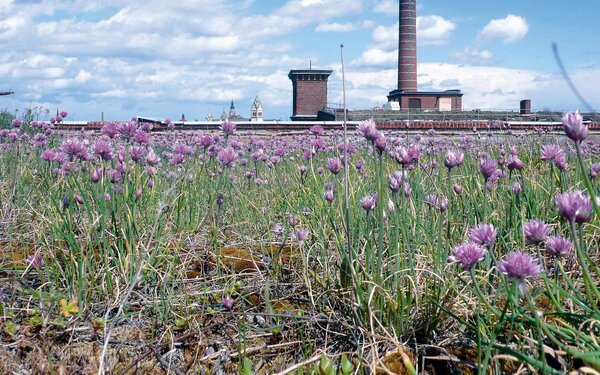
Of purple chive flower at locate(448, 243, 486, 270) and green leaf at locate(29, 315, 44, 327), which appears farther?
green leaf at locate(29, 315, 44, 327)

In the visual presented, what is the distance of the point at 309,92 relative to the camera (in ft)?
161

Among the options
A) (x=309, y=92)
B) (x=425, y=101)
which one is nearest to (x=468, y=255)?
(x=309, y=92)

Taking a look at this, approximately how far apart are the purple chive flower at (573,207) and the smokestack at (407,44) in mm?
51362

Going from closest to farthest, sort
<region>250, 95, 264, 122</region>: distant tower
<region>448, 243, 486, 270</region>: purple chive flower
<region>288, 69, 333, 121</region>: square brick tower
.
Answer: <region>448, 243, 486, 270</region>: purple chive flower
<region>288, 69, 333, 121</region>: square brick tower
<region>250, 95, 264, 122</region>: distant tower

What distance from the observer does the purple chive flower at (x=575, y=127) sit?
4.30 ft

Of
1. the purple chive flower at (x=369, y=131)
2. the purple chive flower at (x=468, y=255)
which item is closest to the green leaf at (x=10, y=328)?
the purple chive flower at (x=369, y=131)

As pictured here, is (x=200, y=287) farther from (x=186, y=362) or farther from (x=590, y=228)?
(x=590, y=228)

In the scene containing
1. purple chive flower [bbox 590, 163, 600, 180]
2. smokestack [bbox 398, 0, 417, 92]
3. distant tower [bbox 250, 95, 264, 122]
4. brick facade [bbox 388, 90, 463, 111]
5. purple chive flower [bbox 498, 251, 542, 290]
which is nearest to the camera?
purple chive flower [bbox 498, 251, 542, 290]

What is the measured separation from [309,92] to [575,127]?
158 feet

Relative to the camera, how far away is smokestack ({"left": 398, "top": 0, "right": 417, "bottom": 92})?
51.0 metres

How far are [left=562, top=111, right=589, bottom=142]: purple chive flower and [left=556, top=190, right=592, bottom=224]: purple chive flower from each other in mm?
122

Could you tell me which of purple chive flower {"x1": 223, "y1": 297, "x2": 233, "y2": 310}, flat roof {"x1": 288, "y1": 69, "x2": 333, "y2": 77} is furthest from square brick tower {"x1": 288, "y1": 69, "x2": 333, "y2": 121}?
purple chive flower {"x1": 223, "y1": 297, "x2": 233, "y2": 310}

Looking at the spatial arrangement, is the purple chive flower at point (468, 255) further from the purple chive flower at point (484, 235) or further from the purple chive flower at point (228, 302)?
the purple chive flower at point (228, 302)

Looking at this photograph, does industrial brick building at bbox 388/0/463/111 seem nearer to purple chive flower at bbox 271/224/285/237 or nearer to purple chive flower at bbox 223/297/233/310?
purple chive flower at bbox 271/224/285/237
